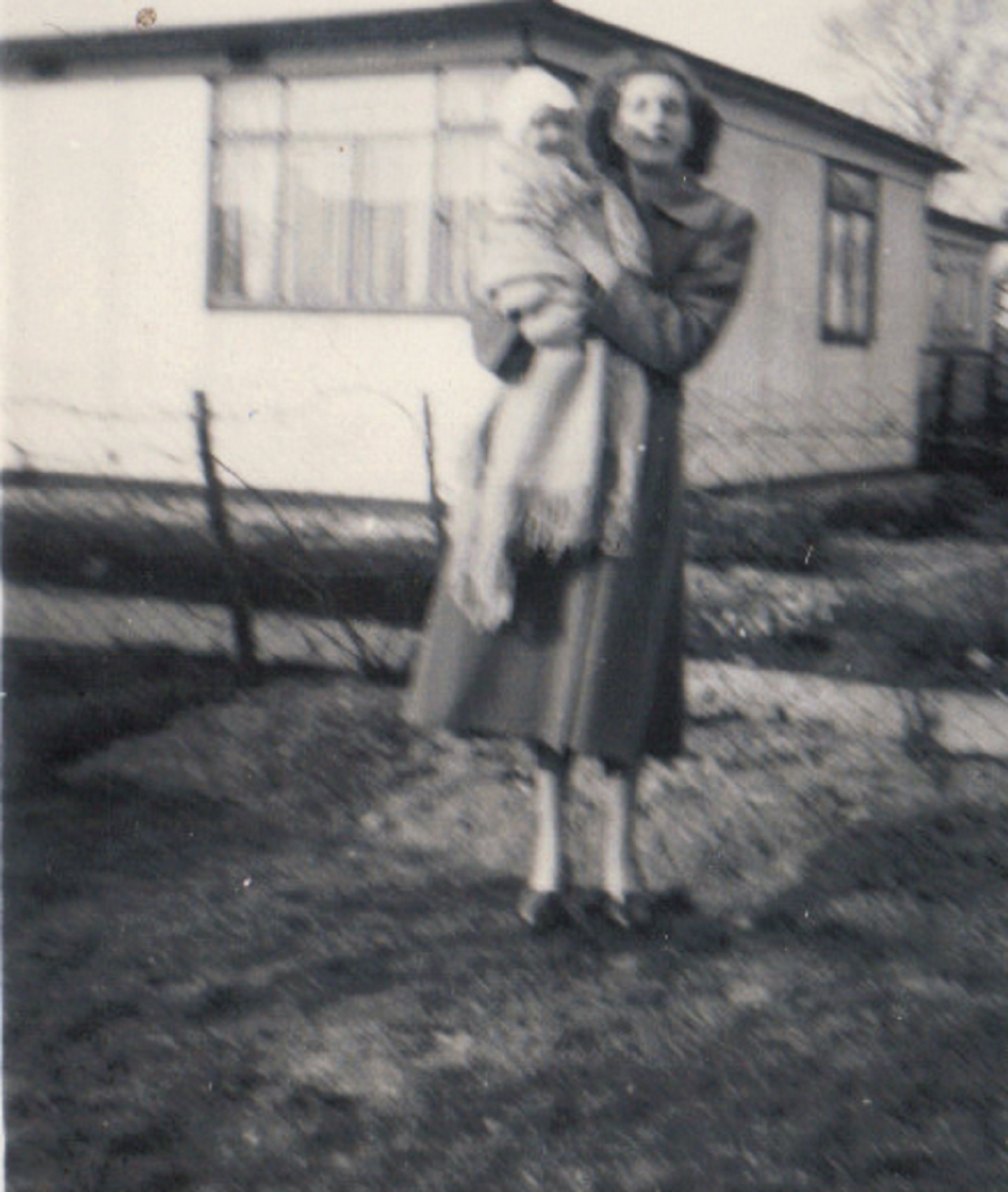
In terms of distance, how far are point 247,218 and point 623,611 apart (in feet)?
16.7

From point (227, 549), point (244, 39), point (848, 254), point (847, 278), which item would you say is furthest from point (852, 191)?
point (227, 549)

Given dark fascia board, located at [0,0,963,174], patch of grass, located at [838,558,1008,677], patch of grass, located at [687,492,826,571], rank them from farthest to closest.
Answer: patch of grass, located at [687,492,826,571] → patch of grass, located at [838,558,1008,677] → dark fascia board, located at [0,0,963,174]

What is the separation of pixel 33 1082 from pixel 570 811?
1476 millimetres

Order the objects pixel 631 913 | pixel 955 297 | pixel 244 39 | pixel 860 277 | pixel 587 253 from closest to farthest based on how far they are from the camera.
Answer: pixel 587 253 → pixel 631 913 → pixel 244 39 → pixel 860 277 → pixel 955 297

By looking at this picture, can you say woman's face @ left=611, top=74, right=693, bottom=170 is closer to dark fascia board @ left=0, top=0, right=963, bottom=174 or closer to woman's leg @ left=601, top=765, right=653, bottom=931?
dark fascia board @ left=0, top=0, right=963, bottom=174

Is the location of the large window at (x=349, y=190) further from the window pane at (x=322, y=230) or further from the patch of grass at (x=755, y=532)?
the patch of grass at (x=755, y=532)

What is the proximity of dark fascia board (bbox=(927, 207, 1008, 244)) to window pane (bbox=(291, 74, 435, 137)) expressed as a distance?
2.55m

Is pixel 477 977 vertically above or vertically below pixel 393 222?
below

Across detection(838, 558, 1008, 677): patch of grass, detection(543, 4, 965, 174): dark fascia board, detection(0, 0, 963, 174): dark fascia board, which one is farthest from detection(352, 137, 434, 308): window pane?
detection(838, 558, 1008, 677): patch of grass

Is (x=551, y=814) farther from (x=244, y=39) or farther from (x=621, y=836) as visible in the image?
(x=244, y=39)

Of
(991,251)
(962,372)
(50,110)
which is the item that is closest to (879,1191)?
(50,110)

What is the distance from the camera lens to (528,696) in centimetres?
289

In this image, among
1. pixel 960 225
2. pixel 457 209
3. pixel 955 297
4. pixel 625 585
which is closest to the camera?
pixel 625 585

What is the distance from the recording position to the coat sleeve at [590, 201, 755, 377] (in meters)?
2.71
